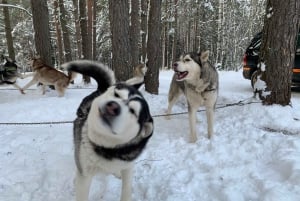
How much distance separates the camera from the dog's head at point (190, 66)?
5020 millimetres

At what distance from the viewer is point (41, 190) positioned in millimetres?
3744

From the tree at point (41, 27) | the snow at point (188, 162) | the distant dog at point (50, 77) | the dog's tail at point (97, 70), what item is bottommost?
the snow at point (188, 162)

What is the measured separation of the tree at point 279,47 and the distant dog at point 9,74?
715 centimetres

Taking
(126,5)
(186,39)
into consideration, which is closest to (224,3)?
(186,39)

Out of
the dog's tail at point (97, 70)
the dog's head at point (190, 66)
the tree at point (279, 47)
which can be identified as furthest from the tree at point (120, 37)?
the dog's tail at point (97, 70)

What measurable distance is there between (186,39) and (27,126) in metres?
31.5

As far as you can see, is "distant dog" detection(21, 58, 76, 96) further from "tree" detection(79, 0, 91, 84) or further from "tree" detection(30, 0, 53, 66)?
"tree" detection(79, 0, 91, 84)

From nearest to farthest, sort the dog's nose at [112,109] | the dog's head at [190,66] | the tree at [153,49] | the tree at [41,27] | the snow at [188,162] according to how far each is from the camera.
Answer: the dog's nose at [112,109] < the snow at [188,162] < the dog's head at [190,66] < the tree at [153,49] < the tree at [41,27]

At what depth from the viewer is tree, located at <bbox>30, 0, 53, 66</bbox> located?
9227mm

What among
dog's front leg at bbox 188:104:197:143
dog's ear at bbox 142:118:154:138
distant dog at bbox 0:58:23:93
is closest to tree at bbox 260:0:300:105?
dog's front leg at bbox 188:104:197:143

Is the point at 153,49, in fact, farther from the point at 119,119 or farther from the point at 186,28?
the point at 186,28

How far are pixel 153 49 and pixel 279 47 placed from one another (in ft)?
13.2

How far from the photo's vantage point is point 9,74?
953 centimetres

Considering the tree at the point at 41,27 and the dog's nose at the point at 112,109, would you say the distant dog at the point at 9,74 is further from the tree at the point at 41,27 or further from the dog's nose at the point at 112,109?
the dog's nose at the point at 112,109
